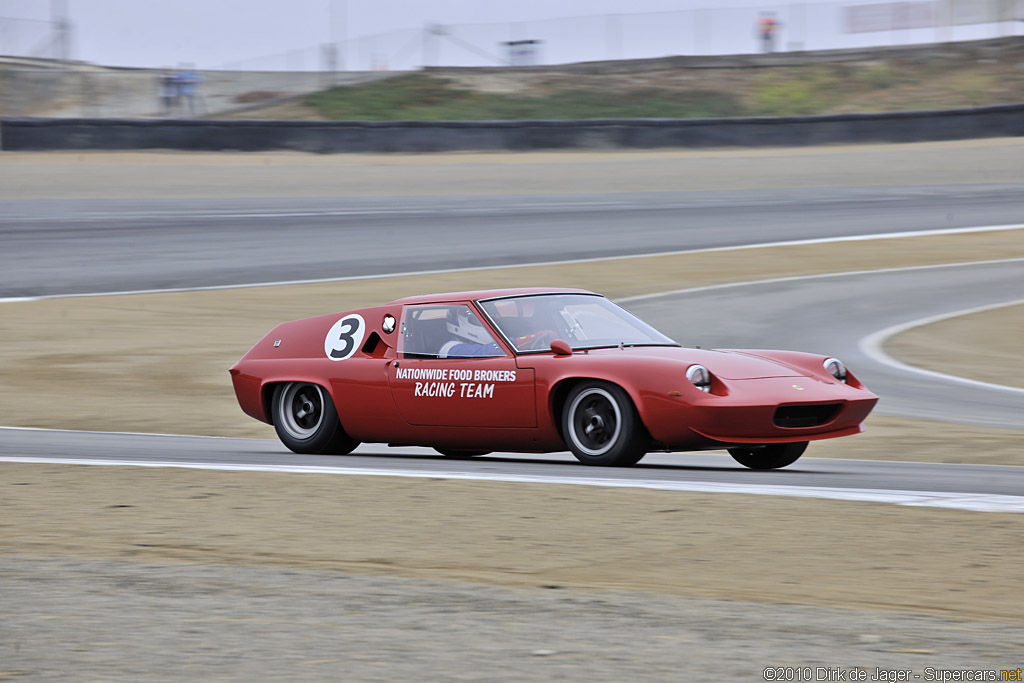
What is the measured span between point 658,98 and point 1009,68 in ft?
38.3

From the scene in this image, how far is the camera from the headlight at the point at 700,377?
26.0ft

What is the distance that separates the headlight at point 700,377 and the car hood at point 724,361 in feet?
0.23

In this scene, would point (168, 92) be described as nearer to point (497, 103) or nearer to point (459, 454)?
point (497, 103)

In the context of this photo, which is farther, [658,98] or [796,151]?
[658,98]

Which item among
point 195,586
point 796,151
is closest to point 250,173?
point 796,151

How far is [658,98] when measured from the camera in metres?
49.7

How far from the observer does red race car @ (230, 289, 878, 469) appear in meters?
7.98

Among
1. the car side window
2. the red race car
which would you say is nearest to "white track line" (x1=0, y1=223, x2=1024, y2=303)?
the red race car

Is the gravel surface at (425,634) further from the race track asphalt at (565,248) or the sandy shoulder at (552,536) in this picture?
the race track asphalt at (565,248)

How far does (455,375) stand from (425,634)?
4260mm

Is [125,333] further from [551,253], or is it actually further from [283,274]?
[551,253]

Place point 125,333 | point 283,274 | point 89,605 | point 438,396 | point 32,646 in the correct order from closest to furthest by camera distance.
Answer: point 32,646, point 89,605, point 438,396, point 125,333, point 283,274

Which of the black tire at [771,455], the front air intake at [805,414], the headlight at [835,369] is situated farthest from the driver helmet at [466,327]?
the headlight at [835,369]

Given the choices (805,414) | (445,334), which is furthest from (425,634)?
(445,334)
